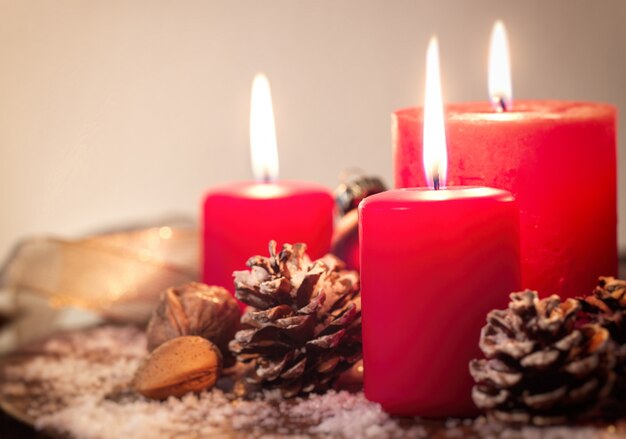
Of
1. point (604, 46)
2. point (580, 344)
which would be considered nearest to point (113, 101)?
point (604, 46)

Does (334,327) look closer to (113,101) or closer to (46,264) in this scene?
(46,264)

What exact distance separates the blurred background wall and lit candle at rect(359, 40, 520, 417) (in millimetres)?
624

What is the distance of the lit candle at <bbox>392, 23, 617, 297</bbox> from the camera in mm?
601

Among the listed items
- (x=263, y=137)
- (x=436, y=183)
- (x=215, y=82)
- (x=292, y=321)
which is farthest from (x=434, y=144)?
(x=215, y=82)

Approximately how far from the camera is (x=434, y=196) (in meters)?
0.54

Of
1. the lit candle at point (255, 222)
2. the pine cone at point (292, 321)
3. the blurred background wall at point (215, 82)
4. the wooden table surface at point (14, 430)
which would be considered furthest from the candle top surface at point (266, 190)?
the blurred background wall at point (215, 82)

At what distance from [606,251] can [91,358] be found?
0.43 meters

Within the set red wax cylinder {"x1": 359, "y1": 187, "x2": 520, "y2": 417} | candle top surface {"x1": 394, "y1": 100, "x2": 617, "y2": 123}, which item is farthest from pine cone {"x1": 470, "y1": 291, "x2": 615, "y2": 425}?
candle top surface {"x1": 394, "y1": 100, "x2": 617, "y2": 123}

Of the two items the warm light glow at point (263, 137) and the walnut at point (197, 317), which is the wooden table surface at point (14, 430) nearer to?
the walnut at point (197, 317)

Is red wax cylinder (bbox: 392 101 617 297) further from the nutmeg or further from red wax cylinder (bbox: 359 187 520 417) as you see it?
the nutmeg

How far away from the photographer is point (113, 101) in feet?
4.18

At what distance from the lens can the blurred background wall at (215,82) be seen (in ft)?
3.67

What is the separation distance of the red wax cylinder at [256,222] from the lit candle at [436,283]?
17 cm

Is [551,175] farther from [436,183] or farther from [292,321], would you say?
[292,321]
